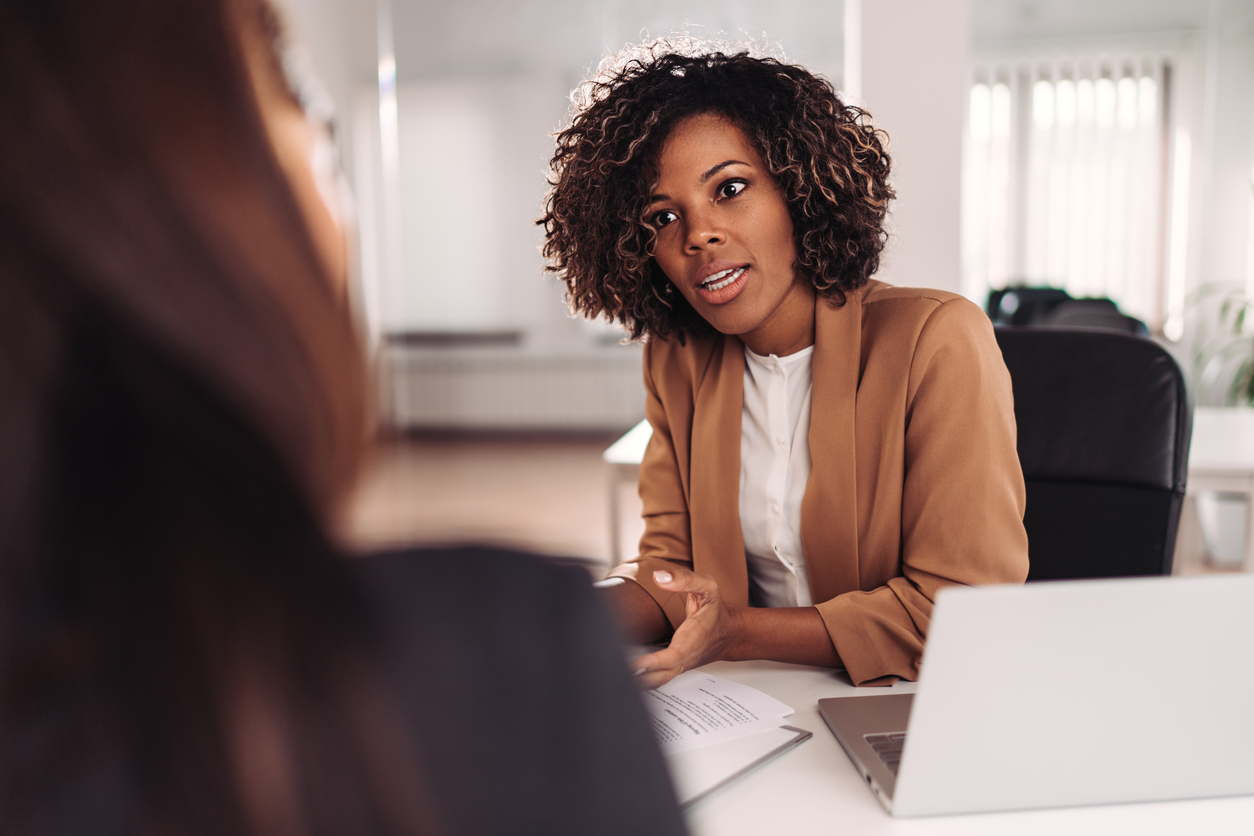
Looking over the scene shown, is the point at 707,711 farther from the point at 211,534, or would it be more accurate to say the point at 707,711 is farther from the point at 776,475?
the point at 211,534

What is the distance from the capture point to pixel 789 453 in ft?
4.07

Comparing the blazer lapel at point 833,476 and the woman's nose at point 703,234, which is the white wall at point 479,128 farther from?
the blazer lapel at point 833,476

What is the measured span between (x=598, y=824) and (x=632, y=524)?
3.83 metres

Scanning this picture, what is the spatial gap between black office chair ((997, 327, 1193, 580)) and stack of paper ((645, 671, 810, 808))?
0.66 metres

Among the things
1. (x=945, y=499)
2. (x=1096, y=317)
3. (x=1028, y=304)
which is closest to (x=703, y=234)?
(x=945, y=499)

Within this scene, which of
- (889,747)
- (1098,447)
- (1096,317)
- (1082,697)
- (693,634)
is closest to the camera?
(1082,697)

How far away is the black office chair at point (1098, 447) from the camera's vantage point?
118cm

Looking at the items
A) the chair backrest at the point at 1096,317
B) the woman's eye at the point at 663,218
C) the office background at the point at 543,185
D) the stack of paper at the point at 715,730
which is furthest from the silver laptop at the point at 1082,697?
the office background at the point at 543,185

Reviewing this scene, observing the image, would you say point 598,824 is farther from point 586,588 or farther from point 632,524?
point 632,524

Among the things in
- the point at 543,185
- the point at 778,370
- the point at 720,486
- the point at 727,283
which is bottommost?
the point at 720,486

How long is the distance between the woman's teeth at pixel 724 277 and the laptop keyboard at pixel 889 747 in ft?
2.22

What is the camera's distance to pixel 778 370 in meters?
1.29

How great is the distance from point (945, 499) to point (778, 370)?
0.35 metres

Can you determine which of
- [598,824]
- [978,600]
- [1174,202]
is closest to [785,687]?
[978,600]
